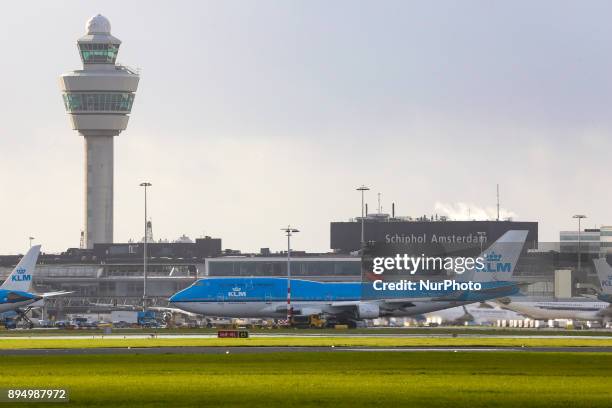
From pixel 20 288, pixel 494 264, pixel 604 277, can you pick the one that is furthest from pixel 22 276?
pixel 604 277

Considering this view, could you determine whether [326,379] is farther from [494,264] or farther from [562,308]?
[494,264]

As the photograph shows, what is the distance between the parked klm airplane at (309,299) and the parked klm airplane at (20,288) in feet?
53.9

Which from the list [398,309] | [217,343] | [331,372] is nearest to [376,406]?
[331,372]

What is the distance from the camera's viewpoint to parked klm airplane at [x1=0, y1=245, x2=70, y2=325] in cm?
15500

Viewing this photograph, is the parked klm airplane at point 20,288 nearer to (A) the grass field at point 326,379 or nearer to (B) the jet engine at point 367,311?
(B) the jet engine at point 367,311

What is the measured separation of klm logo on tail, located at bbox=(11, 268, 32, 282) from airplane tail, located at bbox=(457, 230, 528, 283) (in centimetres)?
4853

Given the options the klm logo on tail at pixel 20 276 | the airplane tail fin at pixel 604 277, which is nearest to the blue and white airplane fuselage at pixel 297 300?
the airplane tail fin at pixel 604 277

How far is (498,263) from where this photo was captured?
172875 millimetres

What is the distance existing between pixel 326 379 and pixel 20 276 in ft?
333

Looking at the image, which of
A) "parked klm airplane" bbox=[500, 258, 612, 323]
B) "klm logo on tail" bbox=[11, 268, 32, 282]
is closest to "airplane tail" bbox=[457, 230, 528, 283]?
"parked klm airplane" bbox=[500, 258, 612, 323]

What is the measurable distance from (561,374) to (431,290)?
98.0 m

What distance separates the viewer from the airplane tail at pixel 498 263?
171 m

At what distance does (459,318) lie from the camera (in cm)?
16500

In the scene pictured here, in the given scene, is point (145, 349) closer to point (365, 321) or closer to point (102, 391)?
point (102, 391)
